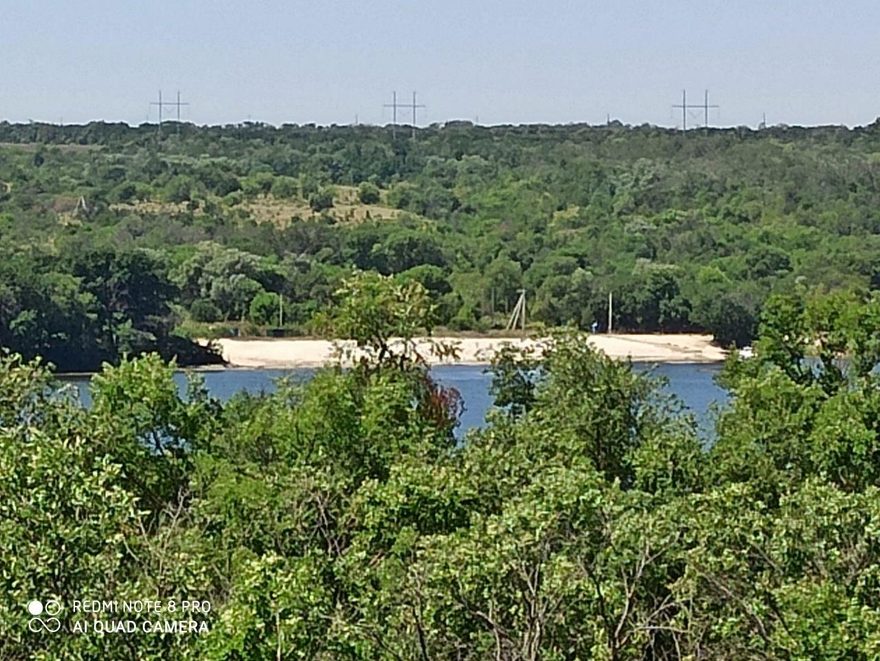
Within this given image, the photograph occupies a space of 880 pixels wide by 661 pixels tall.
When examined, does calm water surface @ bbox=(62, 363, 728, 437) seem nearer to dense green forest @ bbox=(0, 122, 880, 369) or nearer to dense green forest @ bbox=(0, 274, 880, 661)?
dense green forest @ bbox=(0, 122, 880, 369)

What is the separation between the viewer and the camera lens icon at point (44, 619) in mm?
9461

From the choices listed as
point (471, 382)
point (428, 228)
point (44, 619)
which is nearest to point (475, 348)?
point (471, 382)

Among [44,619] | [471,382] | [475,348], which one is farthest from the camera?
[475,348]

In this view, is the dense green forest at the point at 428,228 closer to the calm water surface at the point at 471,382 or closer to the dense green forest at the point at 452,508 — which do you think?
the calm water surface at the point at 471,382

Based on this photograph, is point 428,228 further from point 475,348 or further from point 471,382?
point 471,382

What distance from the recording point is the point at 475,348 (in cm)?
5769

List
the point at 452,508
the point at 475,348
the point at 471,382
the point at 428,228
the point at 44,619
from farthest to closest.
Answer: the point at 428,228 < the point at 475,348 < the point at 471,382 < the point at 452,508 < the point at 44,619

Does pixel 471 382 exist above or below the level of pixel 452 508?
below

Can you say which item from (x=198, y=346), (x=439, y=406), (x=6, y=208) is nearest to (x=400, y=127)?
(x=6, y=208)

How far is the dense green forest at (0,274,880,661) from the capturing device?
9.88m

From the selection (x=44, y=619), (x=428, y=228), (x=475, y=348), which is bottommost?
(x=475, y=348)

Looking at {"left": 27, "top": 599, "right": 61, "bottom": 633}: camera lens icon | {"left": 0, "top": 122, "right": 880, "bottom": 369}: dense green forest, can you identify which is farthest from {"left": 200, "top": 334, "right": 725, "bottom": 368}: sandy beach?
{"left": 27, "top": 599, "right": 61, "bottom": 633}: camera lens icon

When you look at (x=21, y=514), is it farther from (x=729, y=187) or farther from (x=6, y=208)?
(x=729, y=187)

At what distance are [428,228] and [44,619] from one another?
7639 centimetres
